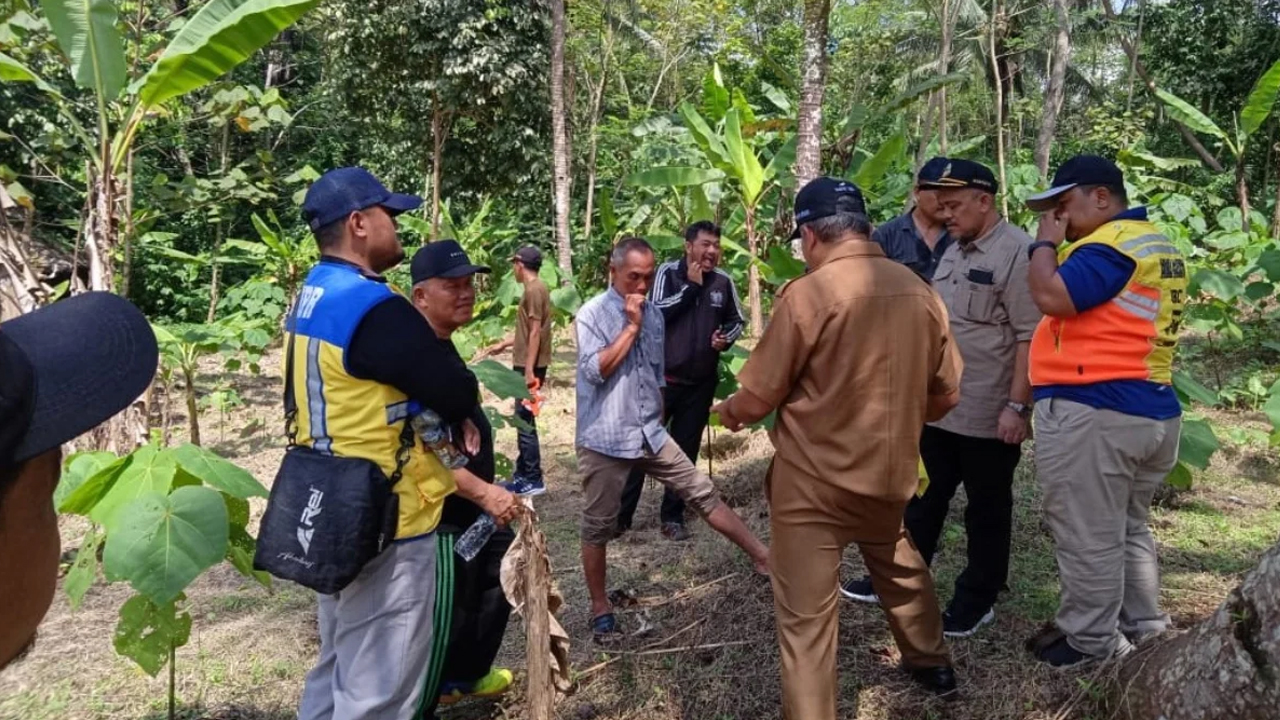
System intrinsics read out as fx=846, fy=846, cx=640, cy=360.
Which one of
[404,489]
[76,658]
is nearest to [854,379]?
[404,489]

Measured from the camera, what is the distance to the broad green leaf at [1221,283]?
7227 mm

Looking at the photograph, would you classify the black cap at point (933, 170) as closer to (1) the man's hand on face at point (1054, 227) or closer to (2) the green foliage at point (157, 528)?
(1) the man's hand on face at point (1054, 227)

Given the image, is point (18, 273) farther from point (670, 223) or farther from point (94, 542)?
point (670, 223)

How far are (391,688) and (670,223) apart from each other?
32.5 ft

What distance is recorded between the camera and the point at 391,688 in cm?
247

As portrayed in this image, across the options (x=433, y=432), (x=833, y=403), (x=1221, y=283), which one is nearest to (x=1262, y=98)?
(x=1221, y=283)

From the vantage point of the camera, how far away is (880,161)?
22.6 ft

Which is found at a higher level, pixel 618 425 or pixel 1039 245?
pixel 1039 245

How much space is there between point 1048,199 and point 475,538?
246 cm

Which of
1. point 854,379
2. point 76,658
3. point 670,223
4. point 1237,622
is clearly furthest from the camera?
point 670,223

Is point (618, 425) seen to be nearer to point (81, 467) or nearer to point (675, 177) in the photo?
point (81, 467)

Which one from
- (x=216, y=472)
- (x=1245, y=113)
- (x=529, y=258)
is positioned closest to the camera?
(x=216, y=472)

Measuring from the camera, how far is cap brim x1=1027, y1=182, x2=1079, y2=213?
314 centimetres

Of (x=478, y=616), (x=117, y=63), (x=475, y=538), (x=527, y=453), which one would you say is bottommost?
(x=527, y=453)
